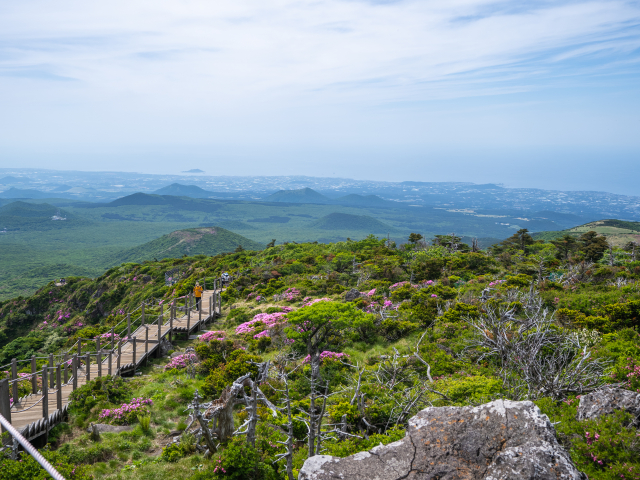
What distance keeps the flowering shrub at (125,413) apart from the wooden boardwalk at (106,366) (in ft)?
3.92

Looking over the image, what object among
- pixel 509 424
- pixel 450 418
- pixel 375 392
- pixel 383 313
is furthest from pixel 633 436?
pixel 383 313

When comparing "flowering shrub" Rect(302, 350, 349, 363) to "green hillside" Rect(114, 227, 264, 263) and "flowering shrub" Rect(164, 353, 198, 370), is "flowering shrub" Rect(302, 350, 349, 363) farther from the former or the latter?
"green hillside" Rect(114, 227, 264, 263)

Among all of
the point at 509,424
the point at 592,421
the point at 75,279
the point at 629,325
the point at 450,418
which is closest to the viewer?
the point at 509,424

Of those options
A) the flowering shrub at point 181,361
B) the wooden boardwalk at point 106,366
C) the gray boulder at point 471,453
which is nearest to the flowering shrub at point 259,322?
the wooden boardwalk at point 106,366

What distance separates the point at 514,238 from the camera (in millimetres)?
40375

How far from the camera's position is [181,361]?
14.8m

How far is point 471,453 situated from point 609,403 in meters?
3.73

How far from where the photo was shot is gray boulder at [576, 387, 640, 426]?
18.6 ft

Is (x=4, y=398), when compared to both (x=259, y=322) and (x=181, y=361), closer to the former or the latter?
(x=181, y=361)

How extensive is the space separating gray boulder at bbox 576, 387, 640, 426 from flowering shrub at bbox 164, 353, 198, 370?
13.0 metres

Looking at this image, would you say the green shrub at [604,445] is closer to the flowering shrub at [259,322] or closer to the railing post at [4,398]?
the railing post at [4,398]

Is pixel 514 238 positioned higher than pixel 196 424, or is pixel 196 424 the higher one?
pixel 514 238

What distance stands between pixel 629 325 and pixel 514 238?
3048 cm

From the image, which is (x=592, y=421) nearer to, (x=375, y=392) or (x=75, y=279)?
→ (x=375, y=392)
